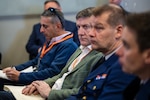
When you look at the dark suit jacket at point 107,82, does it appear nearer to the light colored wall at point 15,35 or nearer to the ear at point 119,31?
the ear at point 119,31

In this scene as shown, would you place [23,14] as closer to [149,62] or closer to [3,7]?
[3,7]

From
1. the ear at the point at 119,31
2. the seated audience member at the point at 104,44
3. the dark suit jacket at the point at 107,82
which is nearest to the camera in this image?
the dark suit jacket at the point at 107,82

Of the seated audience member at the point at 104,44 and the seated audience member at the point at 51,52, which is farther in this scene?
the seated audience member at the point at 51,52

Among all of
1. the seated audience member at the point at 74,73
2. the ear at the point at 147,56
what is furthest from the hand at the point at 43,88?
the ear at the point at 147,56

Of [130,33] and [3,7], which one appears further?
[3,7]

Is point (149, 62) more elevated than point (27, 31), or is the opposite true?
point (149, 62)

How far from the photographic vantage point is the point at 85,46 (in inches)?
81.4

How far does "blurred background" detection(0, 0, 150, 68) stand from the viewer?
382 cm

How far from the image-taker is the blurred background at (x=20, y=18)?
3.82 metres

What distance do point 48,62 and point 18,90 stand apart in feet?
1.47

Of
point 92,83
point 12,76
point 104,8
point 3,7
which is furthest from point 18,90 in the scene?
point 3,7

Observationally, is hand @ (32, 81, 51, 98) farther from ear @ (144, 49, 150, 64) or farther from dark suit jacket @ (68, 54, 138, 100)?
ear @ (144, 49, 150, 64)

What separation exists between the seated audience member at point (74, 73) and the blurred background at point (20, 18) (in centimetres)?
183

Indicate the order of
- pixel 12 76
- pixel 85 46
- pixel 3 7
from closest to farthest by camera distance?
pixel 85 46 < pixel 12 76 < pixel 3 7
